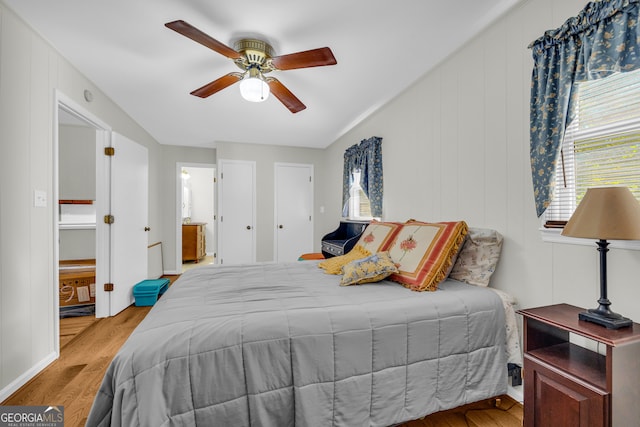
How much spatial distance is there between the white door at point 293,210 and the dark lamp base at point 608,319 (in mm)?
4429

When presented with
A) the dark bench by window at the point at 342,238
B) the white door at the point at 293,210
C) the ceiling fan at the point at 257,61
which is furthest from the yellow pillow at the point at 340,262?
the white door at the point at 293,210

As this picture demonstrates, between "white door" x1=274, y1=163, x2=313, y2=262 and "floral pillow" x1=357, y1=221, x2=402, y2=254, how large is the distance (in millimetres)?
2802

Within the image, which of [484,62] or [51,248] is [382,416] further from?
[51,248]

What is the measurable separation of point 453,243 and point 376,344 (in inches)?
34.8

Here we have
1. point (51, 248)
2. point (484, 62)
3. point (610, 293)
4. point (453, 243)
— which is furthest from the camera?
point (51, 248)

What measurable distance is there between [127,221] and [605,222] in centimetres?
412

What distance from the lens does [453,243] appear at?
1.81 metres

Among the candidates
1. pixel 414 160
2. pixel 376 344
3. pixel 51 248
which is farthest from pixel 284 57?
pixel 51 248

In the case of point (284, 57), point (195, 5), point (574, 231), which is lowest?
point (574, 231)

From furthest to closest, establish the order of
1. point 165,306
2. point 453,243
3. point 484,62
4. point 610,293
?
point 484,62
point 453,243
point 165,306
point 610,293

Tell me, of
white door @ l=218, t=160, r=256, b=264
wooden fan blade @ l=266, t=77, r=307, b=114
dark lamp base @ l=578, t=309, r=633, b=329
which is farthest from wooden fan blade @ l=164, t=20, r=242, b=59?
white door @ l=218, t=160, r=256, b=264

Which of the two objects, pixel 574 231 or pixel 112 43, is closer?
pixel 574 231

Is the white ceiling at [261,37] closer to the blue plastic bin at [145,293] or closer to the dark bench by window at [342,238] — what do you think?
the dark bench by window at [342,238]

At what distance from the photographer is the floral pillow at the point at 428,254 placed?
1732 millimetres
